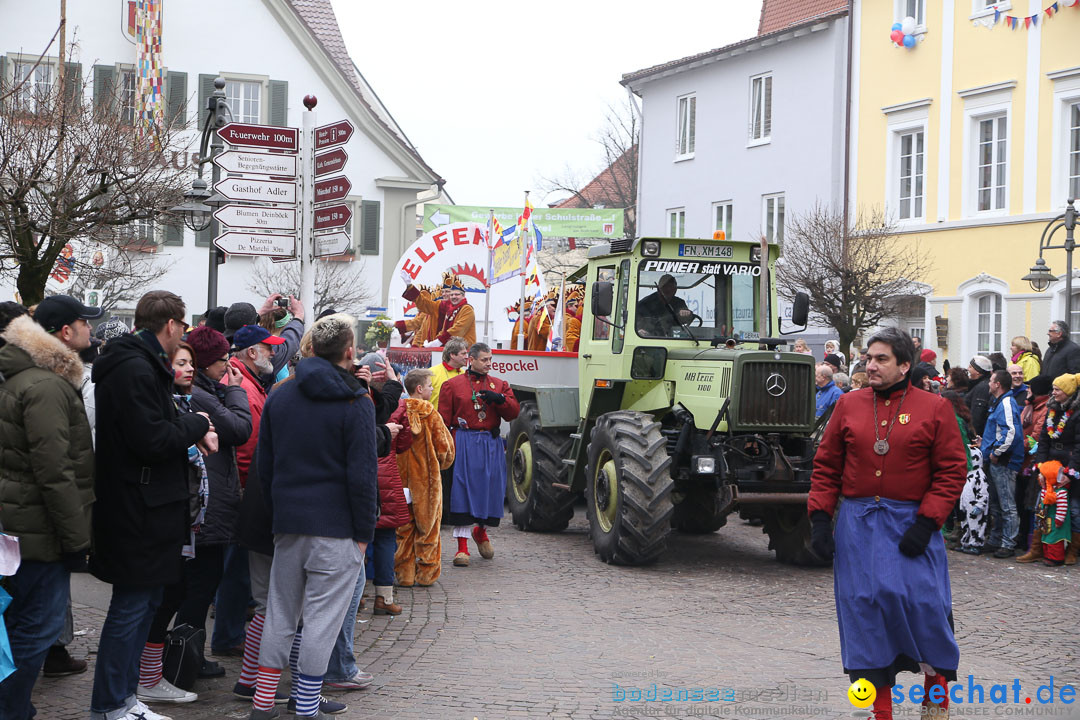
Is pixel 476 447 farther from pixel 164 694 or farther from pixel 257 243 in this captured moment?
pixel 164 694

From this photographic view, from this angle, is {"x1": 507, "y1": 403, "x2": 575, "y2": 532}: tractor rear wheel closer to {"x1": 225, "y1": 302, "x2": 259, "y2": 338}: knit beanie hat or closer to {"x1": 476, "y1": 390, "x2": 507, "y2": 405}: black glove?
{"x1": 476, "y1": 390, "x2": 507, "y2": 405}: black glove

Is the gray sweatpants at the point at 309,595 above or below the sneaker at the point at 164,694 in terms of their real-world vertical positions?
above

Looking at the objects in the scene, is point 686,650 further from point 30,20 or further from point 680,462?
point 30,20

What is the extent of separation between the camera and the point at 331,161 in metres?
9.56

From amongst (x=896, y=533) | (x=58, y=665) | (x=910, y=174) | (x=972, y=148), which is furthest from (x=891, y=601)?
(x=910, y=174)

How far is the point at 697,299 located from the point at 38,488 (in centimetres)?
721

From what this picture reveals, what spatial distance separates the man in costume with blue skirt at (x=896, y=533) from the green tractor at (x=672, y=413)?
4363 mm

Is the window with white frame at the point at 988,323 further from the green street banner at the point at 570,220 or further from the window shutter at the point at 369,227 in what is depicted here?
the window shutter at the point at 369,227

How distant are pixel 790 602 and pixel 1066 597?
2.35 meters

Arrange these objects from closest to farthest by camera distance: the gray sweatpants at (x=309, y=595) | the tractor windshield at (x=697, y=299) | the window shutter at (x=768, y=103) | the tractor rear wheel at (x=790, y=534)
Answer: the gray sweatpants at (x=309, y=595) < the tractor rear wheel at (x=790, y=534) < the tractor windshield at (x=697, y=299) < the window shutter at (x=768, y=103)

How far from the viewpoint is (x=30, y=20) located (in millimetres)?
30078

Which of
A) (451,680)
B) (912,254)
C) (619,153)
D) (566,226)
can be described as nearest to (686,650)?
(451,680)

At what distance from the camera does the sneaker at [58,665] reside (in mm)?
6402

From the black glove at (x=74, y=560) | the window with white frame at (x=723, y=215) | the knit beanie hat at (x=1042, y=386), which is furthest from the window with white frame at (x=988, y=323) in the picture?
the black glove at (x=74, y=560)
